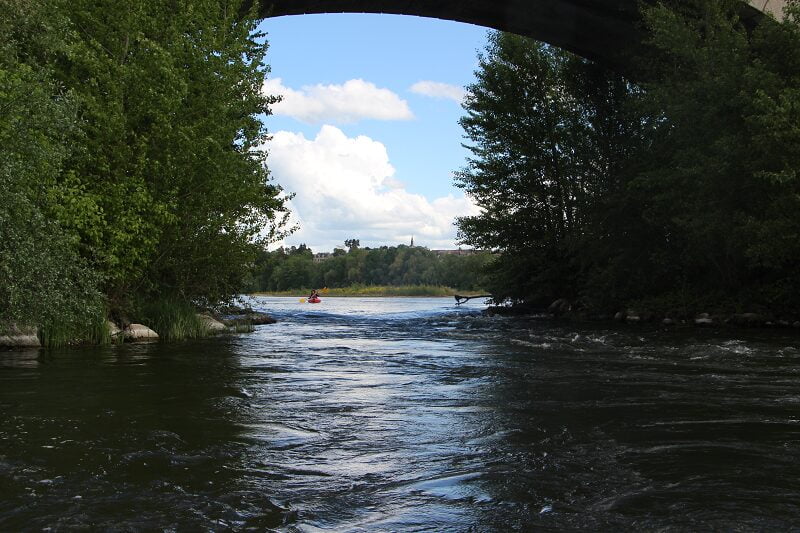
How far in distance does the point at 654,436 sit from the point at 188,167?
13.2m

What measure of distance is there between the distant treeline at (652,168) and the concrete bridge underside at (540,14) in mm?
1522

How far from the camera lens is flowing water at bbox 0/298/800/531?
4.72 metres

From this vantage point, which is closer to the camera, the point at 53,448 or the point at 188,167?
the point at 53,448

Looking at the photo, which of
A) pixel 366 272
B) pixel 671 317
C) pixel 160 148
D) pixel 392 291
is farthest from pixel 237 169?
pixel 366 272

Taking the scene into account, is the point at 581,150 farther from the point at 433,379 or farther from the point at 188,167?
the point at 433,379

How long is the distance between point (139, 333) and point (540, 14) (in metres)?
21.9

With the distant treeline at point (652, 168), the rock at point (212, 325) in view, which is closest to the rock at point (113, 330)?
the rock at point (212, 325)

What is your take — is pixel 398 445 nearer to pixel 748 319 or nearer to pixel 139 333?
pixel 139 333

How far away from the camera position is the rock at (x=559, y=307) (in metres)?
34.2

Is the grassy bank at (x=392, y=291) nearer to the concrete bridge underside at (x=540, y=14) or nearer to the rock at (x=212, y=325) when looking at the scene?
the concrete bridge underside at (x=540, y=14)

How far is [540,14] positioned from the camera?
30.7 meters

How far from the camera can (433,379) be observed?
11.6 m

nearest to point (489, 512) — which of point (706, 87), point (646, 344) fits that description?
point (646, 344)

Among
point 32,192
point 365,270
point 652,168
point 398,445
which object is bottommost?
point 398,445
